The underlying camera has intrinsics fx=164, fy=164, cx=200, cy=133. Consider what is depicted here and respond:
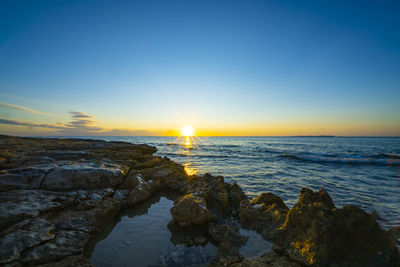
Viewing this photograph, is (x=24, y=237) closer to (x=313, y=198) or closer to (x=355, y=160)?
(x=313, y=198)

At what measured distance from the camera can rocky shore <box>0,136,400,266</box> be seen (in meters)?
2.70

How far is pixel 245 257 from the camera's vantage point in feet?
9.93

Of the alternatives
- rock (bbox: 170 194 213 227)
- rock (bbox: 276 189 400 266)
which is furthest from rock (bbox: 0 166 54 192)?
rock (bbox: 276 189 400 266)

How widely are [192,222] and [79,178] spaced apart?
4.20 meters

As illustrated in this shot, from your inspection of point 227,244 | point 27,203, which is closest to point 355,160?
point 227,244

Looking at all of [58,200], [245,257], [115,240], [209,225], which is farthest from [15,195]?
[245,257]

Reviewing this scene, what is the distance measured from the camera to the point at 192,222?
4.10m

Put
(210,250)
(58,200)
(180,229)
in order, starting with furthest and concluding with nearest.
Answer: (58,200)
(180,229)
(210,250)

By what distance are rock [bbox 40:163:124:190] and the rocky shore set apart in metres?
0.03

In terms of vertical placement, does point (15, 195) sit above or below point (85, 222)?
above

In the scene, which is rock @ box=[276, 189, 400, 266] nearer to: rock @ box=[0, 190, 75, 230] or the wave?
rock @ box=[0, 190, 75, 230]

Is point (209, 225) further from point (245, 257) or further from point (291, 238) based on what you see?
point (291, 238)

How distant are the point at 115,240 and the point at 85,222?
864mm

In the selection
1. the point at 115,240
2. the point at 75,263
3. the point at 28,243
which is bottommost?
the point at 115,240
